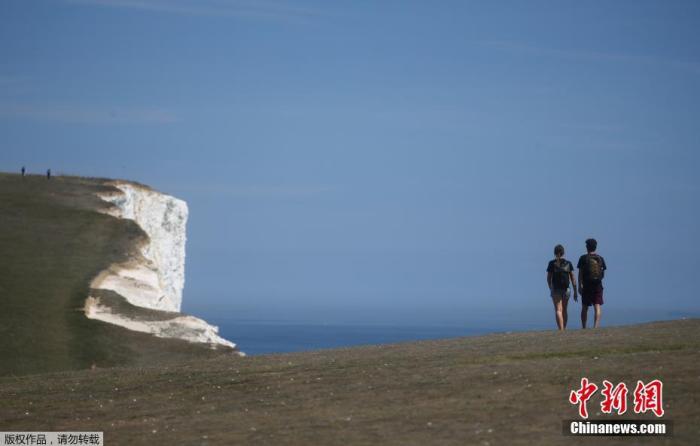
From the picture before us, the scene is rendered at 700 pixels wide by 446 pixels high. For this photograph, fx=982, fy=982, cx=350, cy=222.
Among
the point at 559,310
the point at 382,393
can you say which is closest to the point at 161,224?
the point at 559,310

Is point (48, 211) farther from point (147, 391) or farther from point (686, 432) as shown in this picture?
point (686, 432)

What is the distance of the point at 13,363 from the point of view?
169 ft

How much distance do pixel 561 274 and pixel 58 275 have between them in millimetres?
42003

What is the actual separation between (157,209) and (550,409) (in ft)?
256

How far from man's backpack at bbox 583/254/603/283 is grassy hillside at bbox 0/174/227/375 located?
29212 millimetres

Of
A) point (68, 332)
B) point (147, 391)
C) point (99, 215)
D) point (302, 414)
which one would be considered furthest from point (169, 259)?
point (302, 414)

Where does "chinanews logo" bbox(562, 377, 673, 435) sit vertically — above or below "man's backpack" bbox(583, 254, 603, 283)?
below

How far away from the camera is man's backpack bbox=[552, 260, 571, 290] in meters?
35.2

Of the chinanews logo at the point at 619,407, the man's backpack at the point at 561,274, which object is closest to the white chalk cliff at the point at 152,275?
the man's backpack at the point at 561,274

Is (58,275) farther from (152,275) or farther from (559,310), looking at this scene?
(559,310)

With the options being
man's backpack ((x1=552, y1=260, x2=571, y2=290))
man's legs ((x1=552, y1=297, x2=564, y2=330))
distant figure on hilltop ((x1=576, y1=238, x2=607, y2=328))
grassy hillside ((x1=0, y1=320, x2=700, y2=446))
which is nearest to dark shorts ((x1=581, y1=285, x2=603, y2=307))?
distant figure on hilltop ((x1=576, y1=238, x2=607, y2=328))

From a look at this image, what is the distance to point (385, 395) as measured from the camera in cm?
2450

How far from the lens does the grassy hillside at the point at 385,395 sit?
68.4 feet

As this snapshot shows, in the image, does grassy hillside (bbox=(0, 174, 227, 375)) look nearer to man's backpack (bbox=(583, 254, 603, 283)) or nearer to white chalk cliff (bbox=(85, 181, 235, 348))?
white chalk cliff (bbox=(85, 181, 235, 348))
